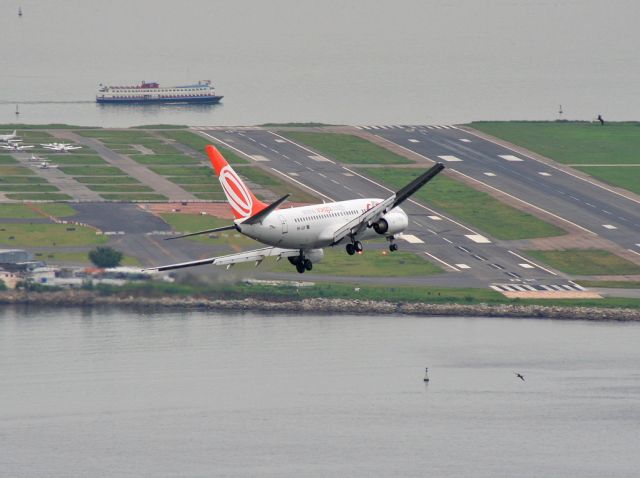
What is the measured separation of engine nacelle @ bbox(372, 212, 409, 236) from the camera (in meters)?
163

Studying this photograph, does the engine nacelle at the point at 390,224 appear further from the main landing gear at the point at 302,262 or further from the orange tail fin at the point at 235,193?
the orange tail fin at the point at 235,193

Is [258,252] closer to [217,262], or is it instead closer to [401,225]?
[217,262]

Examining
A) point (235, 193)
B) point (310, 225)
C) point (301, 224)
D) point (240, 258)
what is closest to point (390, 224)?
point (310, 225)

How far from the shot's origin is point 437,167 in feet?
496

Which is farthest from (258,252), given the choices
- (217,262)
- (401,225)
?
(401,225)

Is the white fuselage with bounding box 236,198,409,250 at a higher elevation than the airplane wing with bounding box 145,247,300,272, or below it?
higher

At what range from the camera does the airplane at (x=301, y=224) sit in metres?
158

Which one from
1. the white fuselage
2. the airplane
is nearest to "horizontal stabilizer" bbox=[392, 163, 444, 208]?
the airplane

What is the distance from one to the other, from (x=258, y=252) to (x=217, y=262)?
4.48 m

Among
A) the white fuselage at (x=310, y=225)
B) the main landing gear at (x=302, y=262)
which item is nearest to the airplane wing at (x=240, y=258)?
the main landing gear at (x=302, y=262)

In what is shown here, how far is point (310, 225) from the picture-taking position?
161 meters

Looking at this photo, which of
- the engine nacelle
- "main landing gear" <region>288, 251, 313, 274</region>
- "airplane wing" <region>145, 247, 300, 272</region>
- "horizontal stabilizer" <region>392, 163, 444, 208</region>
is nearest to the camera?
"horizontal stabilizer" <region>392, 163, 444, 208</region>

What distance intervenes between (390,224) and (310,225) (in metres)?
8.15

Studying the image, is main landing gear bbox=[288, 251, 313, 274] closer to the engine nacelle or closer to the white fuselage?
the white fuselage
